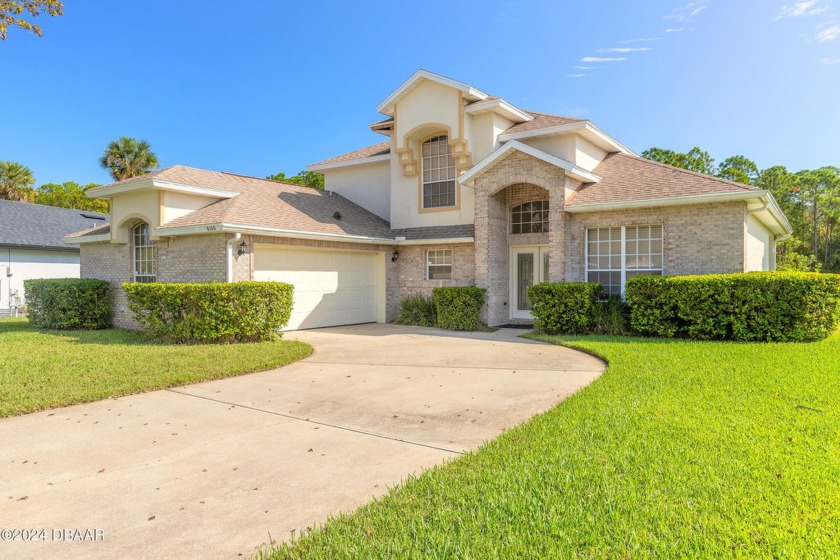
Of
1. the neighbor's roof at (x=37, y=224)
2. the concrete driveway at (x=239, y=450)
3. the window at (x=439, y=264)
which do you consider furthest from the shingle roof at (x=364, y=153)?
the neighbor's roof at (x=37, y=224)

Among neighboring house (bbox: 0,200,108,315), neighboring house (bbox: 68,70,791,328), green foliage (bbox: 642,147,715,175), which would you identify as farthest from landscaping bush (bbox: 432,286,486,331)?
green foliage (bbox: 642,147,715,175)

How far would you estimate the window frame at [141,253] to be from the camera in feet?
49.1

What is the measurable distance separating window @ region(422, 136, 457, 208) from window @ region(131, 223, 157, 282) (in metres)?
8.75

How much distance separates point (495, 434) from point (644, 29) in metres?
13.2

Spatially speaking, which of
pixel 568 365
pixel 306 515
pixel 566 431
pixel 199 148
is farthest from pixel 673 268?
pixel 199 148

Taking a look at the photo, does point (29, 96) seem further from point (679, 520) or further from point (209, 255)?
point (679, 520)

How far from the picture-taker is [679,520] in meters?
3.21

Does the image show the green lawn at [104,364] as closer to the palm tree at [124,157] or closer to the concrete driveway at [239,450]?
the concrete driveway at [239,450]

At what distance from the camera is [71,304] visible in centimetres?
1469

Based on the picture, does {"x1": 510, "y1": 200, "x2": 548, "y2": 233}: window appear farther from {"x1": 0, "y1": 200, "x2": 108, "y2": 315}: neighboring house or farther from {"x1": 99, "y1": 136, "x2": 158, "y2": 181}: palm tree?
{"x1": 99, "y1": 136, "x2": 158, "y2": 181}: palm tree

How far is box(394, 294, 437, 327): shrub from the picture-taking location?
52.4ft

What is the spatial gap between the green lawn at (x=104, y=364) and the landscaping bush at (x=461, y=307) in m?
5.00

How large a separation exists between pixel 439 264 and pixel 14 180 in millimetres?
34024

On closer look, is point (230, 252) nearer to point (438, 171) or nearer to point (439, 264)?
point (439, 264)
